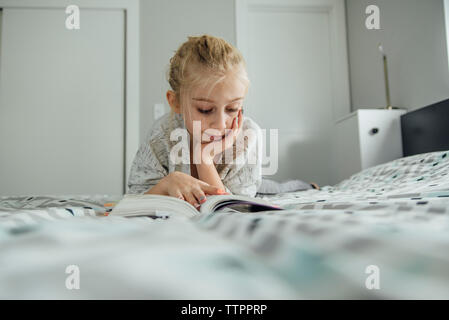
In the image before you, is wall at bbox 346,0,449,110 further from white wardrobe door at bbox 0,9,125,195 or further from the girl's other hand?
white wardrobe door at bbox 0,9,125,195

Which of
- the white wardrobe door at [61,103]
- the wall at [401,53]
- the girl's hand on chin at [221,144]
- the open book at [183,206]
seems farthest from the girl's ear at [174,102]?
the white wardrobe door at [61,103]

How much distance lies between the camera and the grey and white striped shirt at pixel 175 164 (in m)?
0.95

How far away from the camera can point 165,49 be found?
2477 millimetres

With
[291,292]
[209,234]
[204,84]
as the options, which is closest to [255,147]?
[204,84]

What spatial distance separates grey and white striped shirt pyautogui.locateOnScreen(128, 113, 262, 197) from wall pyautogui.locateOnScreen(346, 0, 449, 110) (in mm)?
1259

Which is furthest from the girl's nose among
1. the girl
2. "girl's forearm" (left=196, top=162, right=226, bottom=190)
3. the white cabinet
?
the white cabinet

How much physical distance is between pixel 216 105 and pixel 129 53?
6.47 feet

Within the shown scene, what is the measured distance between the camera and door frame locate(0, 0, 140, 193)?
2404mm

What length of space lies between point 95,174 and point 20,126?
75cm

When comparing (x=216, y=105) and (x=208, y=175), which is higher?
(x=216, y=105)

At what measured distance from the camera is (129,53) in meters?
2.45

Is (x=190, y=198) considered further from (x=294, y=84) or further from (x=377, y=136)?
(x=294, y=84)

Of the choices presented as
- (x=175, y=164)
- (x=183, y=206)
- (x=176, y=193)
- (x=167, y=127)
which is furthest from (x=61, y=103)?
(x=183, y=206)

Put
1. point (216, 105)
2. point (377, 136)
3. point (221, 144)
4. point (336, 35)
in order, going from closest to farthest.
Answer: point (216, 105)
point (221, 144)
point (377, 136)
point (336, 35)
